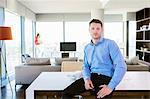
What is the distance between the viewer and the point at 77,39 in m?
12.9

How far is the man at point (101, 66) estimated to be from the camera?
2.02 m

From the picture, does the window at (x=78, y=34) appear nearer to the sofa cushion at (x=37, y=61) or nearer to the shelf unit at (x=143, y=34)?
the shelf unit at (x=143, y=34)

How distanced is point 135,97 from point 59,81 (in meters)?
0.85

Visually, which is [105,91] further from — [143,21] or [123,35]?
[123,35]

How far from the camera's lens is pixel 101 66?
2.12 meters

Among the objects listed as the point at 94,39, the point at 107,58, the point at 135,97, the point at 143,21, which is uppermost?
the point at 143,21

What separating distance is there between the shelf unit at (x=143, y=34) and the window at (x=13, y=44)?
4756 millimetres

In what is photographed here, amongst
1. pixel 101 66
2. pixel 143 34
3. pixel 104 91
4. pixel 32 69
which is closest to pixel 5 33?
pixel 32 69

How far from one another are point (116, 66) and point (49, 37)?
1101cm

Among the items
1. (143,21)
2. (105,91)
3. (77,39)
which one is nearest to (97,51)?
(105,91)

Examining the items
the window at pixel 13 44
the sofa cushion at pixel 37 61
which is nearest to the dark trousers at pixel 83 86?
the sofa cushion at pixel 37 61

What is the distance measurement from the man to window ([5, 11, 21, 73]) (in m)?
6.10

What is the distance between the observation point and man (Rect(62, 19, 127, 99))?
2016mm

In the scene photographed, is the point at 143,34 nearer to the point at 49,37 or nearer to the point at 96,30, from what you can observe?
the point at 49,37
